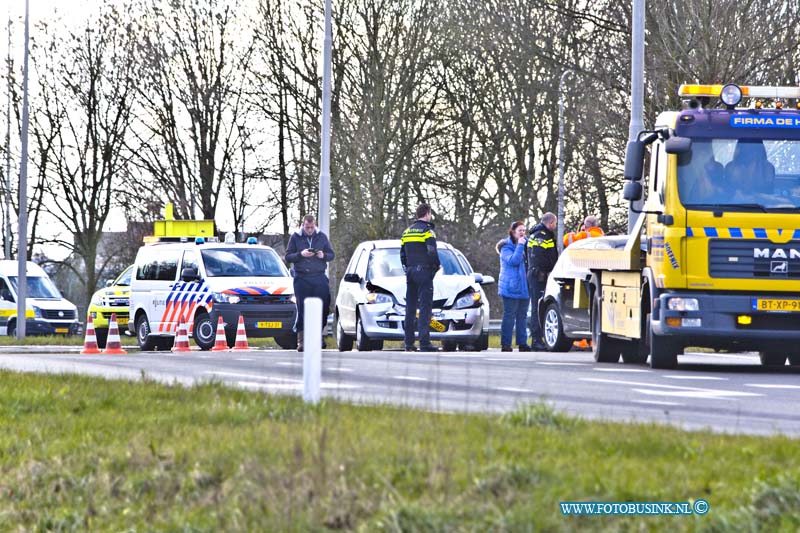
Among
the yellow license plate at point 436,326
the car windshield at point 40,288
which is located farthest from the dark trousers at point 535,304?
the car windshield at point 40,288

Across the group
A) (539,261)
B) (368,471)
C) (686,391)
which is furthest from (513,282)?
(368,471)

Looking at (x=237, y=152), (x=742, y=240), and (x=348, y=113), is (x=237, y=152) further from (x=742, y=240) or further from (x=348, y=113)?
(x=742, y=240)

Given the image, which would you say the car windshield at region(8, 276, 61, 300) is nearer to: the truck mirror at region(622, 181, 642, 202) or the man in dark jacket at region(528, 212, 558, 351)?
the man in dark jacket at region(528, 212, 558, 351)

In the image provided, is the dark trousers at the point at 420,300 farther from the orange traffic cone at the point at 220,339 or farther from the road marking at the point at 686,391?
the road marking at the point at 686,391

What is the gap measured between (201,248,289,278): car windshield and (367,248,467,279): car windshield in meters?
4.39

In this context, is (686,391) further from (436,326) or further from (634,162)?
(436,326)

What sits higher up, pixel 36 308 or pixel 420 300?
pixel 420 300

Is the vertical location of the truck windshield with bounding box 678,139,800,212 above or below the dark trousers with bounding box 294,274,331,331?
above

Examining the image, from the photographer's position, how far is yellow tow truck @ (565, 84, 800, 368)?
15.5 m

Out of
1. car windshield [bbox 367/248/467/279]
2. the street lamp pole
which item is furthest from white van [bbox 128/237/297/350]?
the street lamp pole

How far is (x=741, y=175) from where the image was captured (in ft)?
51.8

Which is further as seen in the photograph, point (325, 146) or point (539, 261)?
point (325, 146)

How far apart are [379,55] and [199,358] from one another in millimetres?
23527

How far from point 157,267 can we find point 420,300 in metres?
8.70
